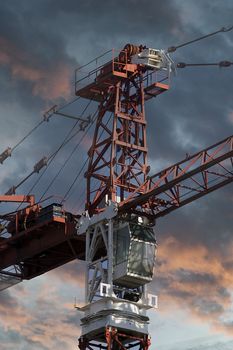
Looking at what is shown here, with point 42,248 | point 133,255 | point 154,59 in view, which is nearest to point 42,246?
point 42,248

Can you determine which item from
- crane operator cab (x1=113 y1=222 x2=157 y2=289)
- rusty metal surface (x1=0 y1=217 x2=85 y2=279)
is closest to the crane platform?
rusty metal surface (x1=0 y1=217 x2=85 y2=279)

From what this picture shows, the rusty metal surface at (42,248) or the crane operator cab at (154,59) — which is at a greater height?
the crane operator cab at (154,59)

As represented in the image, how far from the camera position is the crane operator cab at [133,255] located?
11512 centimetres

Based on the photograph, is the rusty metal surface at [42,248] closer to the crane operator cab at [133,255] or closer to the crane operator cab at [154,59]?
the crane operator cab at [133,255]

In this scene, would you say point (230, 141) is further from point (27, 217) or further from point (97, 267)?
point (27, 217)

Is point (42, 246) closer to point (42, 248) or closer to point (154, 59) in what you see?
point (42, 248)

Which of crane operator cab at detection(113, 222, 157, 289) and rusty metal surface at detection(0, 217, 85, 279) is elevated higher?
rusty metal surface at detection(0, 217, 85, 279)

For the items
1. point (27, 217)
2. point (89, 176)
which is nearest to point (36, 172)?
point (27, 217)

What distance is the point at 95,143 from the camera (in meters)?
124

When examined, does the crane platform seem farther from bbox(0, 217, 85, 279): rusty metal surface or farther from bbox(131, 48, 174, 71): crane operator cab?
bbox(131, 48, 174, 71): crane operator cab

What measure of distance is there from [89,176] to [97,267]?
32.3 feet

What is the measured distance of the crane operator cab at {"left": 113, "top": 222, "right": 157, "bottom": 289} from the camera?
378ft

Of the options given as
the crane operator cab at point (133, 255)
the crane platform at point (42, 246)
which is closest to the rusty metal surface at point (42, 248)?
the crane platform at point (42, 246)

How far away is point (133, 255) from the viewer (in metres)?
116
